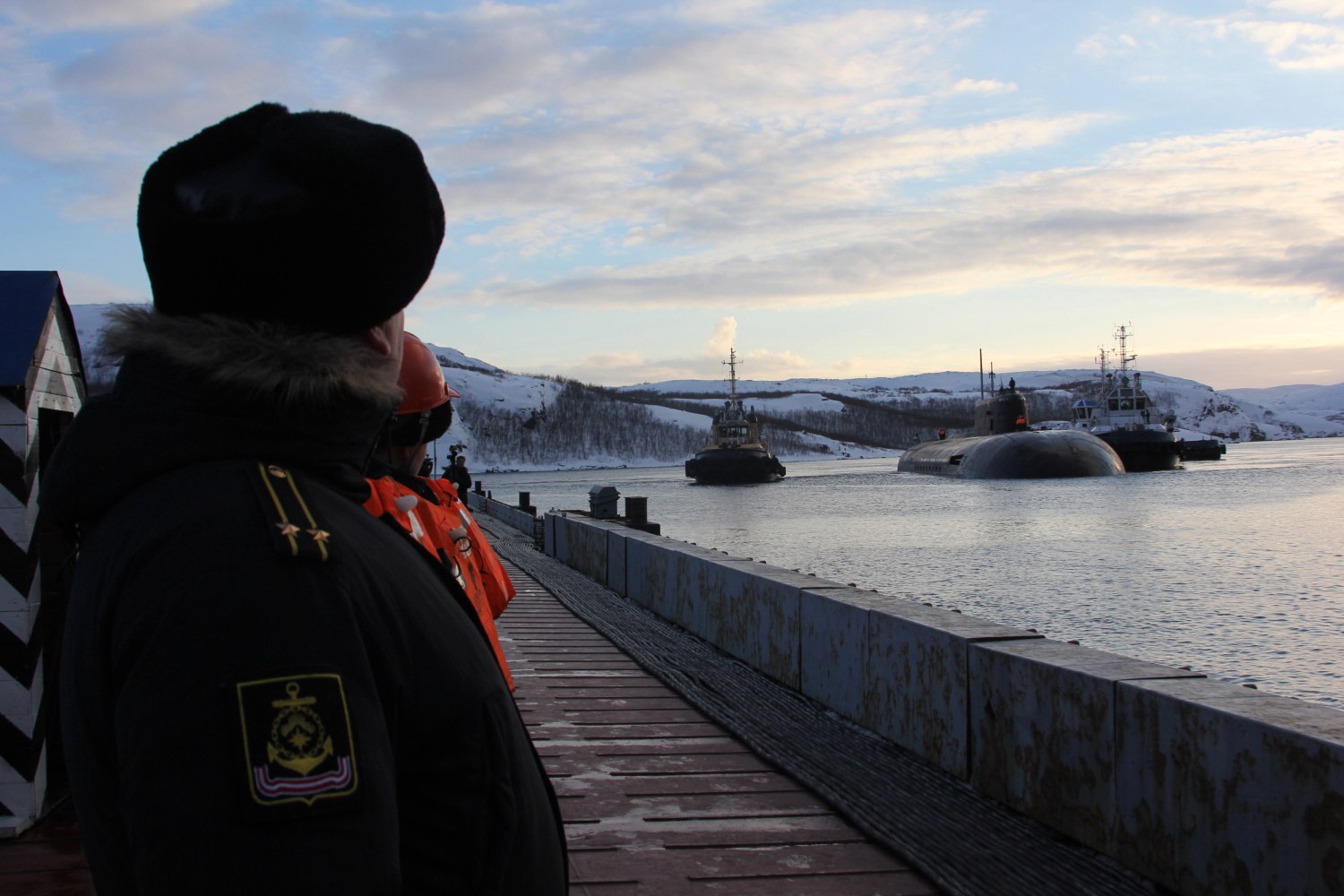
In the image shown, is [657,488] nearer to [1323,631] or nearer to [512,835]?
[1323,631]

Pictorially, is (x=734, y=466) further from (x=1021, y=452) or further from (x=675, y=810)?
(x=675, y=810)

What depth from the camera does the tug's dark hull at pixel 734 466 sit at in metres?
68.9

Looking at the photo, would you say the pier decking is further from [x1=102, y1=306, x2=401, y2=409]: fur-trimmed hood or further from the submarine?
the submarine

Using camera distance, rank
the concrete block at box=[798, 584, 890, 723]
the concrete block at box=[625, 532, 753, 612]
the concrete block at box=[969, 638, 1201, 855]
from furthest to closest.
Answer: the concrete block at box=[625, 532, 753, 612]
the concrete block at box=[798, 584, 890, 723]
the concrete block at box=[969, 638, 1201, 855]

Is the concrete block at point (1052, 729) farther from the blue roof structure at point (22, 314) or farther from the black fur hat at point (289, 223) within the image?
the blue roof structure at point (22, 314)

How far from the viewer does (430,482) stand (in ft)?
16.2

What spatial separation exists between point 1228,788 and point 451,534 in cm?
285

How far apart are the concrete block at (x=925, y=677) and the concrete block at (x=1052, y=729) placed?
100 millimetres

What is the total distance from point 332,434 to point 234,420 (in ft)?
0.43

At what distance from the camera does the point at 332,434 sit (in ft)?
4.98

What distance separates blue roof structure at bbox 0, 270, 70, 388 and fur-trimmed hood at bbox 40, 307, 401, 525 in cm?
328

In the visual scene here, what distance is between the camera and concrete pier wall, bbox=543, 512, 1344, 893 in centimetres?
353

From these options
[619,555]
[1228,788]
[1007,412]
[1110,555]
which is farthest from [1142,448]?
[1228,788]

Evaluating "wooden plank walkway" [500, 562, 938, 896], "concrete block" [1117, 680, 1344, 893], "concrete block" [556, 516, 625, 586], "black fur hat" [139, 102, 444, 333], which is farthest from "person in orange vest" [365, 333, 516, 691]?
"concrete block" [556, 516, 625, 586]
